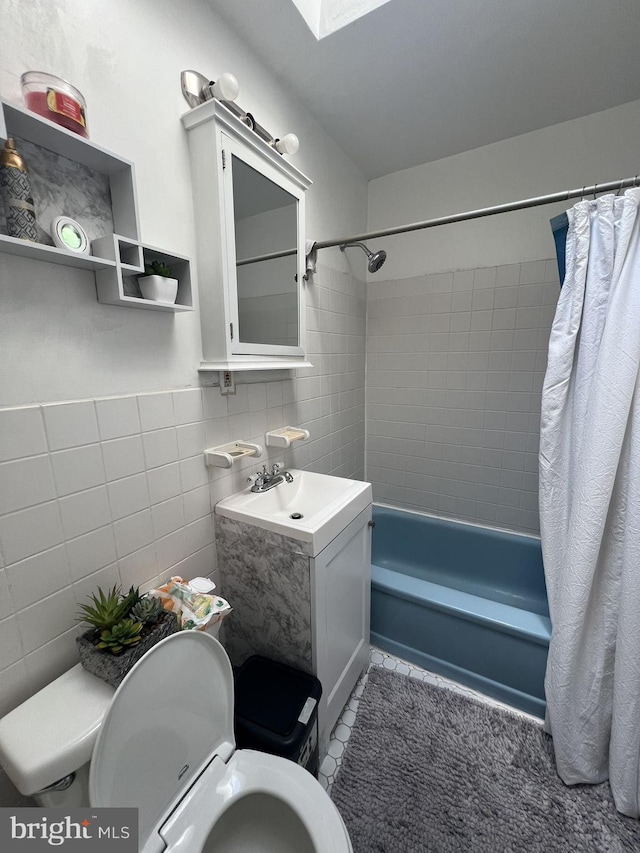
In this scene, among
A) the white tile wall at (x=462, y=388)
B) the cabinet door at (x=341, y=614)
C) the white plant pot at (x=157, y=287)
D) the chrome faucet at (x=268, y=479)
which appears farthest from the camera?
the white tile wall at (x=462, y=388)

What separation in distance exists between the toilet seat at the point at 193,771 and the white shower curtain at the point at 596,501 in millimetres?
932

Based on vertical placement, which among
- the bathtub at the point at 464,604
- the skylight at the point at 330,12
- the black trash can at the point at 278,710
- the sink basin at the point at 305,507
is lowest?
the bathtub at the point at 464,604

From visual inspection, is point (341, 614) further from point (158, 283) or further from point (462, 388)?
point (462, 388)

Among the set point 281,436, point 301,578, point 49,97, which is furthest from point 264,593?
point 49,97

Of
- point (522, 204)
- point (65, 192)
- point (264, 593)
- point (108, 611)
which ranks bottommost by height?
point (264, 593)

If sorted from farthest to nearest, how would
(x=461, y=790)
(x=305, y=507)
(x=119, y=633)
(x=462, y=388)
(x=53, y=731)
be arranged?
(x=462, y=388), (x=305, y=507), (x=461, y=790), (x=119, y=633), (x=53, y=731)

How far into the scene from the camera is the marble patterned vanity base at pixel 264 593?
43.0 inches

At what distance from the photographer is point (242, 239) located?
1.17 m

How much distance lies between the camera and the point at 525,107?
1587 millimetres

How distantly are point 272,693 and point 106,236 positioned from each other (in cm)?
139

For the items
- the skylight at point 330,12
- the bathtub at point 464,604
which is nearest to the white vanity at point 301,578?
the bathtub at point 464,604

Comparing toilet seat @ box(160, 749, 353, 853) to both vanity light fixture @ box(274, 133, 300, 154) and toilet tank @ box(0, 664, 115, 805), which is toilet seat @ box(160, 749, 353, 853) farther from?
vanity light fixture @ box(274, 133, 300, 154)

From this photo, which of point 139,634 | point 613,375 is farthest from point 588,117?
point 139,634

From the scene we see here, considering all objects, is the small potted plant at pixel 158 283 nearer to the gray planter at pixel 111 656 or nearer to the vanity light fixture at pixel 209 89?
the vanity light fixture at pixel 209 89
